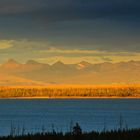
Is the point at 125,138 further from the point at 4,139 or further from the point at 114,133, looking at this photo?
the point at 4,139

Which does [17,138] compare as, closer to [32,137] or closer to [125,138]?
[32,137]

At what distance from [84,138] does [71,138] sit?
1.30ft

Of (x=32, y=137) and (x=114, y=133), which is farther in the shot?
(x=114, y=133)

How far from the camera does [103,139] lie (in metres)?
22.0

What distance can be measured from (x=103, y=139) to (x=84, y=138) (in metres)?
0.58

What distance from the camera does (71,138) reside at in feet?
71.8

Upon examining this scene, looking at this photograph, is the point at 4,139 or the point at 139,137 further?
the point at 139,137

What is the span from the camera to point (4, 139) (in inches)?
848

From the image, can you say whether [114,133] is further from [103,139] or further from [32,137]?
[32,137]

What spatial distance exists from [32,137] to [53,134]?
74 centimetres

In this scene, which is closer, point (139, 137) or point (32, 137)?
point (32, 137)

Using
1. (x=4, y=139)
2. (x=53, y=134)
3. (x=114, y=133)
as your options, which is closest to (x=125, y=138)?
(x=114, y=133)

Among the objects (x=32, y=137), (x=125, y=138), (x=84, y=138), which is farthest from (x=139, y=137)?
(x=32, y=137)

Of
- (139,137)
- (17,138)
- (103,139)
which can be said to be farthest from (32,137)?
(139,137)
